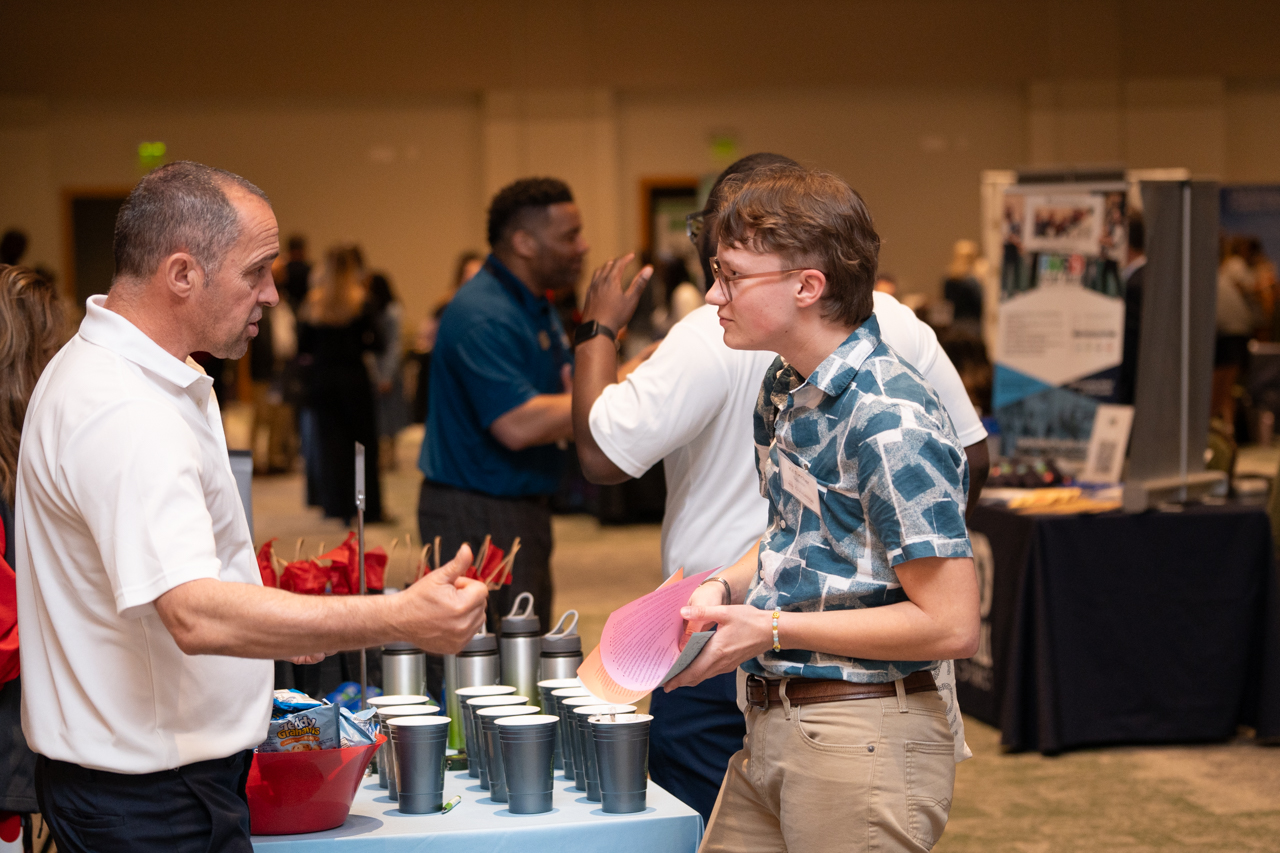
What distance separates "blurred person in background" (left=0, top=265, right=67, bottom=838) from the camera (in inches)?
85.1

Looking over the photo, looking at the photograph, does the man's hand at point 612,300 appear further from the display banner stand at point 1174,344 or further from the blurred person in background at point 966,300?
the blurred person in background at point 966,300

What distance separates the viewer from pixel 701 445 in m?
2.32

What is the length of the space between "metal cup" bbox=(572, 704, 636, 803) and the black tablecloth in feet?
8.12

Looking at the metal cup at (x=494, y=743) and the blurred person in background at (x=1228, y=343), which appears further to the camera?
the blurred person in background at (x=1228, y=343)

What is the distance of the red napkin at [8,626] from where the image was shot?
83.7 inches

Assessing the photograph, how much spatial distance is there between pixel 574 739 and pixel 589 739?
7cm

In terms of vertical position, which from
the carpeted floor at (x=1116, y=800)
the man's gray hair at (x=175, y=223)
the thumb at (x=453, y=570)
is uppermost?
the man's gray hair at (x=175, y=223)

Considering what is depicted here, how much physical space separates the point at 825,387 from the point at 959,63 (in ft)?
46.1

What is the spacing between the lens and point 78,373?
1.48 metres

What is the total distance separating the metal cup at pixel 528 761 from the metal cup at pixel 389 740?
0.60ft

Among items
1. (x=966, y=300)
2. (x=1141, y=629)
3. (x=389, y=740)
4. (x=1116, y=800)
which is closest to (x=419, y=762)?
(x=389, y=740)

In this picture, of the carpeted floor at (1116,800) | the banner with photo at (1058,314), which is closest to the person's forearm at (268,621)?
the carpeted floor at (1116,800)

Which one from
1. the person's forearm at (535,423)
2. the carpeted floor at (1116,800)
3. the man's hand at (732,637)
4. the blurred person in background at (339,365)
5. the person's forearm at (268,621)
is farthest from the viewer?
the blurred person in background at (339,365)

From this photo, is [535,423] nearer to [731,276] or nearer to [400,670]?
[400,670]
